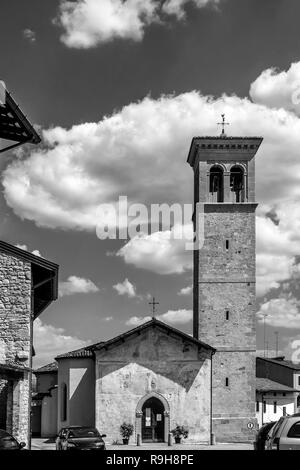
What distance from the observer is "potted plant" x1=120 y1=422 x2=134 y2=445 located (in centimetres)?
4288

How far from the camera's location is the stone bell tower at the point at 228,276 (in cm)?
4666

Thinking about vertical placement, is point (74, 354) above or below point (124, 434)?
above

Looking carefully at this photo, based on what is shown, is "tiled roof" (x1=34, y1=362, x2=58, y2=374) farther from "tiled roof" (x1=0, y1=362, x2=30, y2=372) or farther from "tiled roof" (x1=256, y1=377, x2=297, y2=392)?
"tiled roof" (x1=0, y1=362, x2=30, y2=372)

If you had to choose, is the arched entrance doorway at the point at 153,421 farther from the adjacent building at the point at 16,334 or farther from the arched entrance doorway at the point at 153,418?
the adjacent building at the point at 16,334

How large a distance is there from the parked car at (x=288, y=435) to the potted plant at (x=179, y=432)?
25.9 meters

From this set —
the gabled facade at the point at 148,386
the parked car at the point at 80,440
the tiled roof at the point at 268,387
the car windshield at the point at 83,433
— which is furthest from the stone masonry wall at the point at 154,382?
Result: the tiled roof at the point at 268,387

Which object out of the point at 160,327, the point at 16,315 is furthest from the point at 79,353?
the point at 16,315

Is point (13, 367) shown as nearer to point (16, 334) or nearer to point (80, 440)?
point (16, 334)

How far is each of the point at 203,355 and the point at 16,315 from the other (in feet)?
69.3

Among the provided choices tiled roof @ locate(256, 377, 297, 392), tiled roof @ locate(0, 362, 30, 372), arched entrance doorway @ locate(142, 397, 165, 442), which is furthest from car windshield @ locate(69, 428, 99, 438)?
tiled roof @ locate(256, 377, 297, 392)

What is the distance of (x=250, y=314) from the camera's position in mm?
47906
